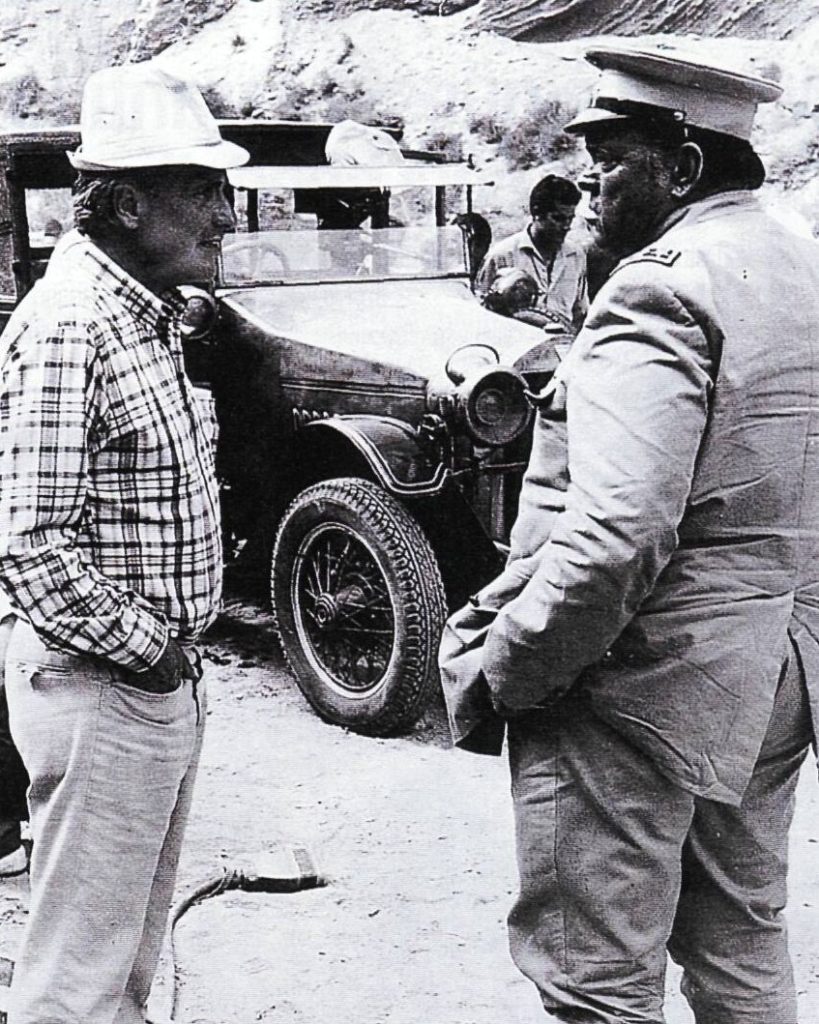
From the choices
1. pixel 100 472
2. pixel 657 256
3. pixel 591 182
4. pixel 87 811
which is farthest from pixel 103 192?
pixel 87 811

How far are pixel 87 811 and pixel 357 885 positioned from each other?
183 centimetres

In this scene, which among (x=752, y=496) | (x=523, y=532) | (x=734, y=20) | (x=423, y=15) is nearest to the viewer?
(x=752, y=496)

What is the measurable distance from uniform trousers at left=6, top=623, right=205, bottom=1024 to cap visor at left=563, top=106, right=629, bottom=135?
3.94ft

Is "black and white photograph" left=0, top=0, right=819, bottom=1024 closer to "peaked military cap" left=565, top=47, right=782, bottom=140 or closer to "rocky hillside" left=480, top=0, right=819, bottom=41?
"peaked military cap" left=565, top=47, right=782, bottom=140

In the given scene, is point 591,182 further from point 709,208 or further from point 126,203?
point 126,203

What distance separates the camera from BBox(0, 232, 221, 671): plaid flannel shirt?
7.50 ft

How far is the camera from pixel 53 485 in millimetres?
2283

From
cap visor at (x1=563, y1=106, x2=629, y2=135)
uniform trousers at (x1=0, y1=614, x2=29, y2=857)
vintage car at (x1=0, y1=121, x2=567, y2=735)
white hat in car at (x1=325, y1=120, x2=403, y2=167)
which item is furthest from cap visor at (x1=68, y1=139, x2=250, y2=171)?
white hat in car at (x1=325, y1=120, x2=403, y2=167)

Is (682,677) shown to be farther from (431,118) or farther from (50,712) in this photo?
(431,118)

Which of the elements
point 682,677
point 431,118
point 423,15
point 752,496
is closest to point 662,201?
point 752,496

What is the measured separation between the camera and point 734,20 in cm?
1928

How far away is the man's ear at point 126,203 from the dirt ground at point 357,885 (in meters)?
1.91

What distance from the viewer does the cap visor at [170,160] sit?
7.95 ft

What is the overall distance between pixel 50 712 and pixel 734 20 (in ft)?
62.4
